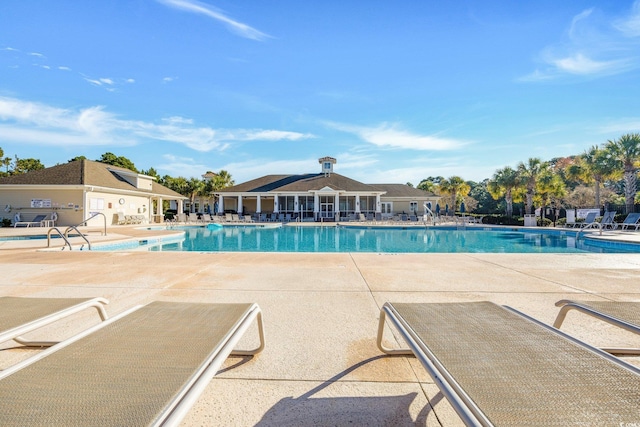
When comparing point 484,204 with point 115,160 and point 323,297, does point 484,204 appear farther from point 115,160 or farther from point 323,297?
point 115,160

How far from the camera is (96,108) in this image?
925 inches

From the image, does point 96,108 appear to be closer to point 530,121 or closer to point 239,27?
point 239,27

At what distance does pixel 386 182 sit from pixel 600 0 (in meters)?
30.3

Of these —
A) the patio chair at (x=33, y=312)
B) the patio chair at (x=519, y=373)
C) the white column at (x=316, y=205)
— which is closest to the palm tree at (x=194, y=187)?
the white column at (x=316, y=205)

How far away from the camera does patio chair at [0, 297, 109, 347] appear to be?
2219 millimetres

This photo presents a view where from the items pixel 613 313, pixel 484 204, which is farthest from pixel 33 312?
pixel 484 204

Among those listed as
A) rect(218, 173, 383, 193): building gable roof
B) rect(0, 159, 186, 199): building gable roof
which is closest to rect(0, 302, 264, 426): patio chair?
rect(0, 159, 186, 199): building gable roof

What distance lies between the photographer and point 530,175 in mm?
26203

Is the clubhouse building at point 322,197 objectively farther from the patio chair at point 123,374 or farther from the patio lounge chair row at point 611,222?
the patio chair at point 123,374

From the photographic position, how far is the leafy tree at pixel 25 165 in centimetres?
3488

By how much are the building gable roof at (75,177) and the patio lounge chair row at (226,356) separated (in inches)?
944

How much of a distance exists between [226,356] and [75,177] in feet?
85.9

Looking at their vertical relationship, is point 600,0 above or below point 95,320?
above

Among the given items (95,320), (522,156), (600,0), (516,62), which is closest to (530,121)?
(522,156)
